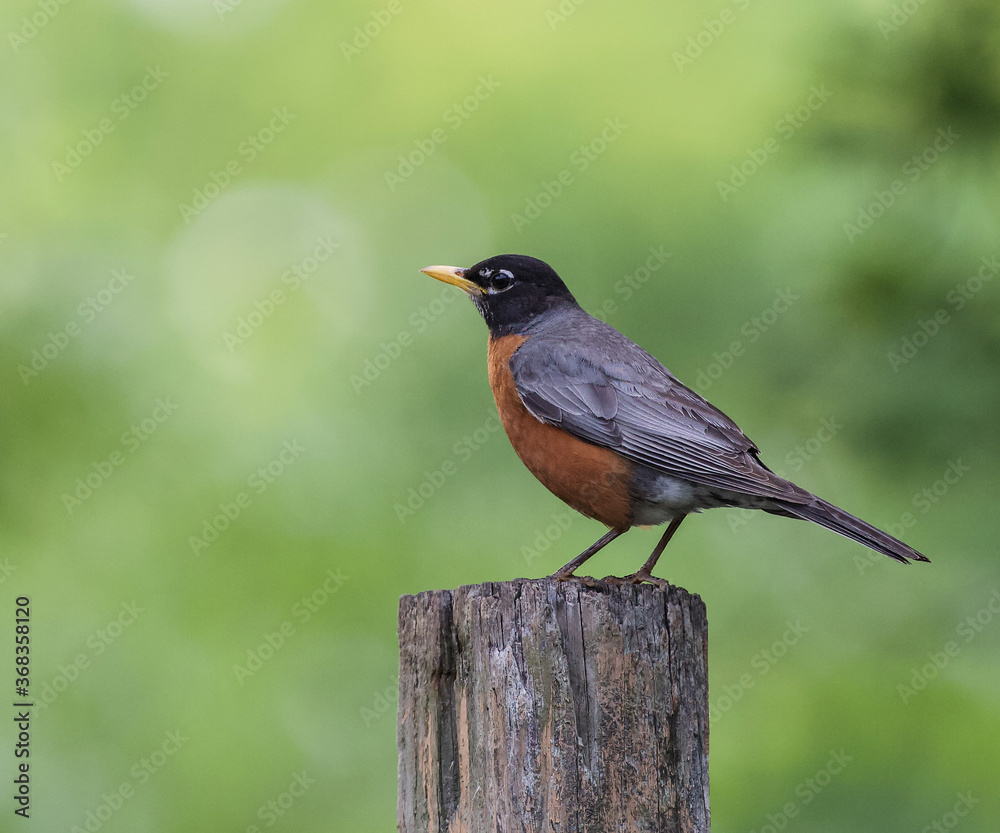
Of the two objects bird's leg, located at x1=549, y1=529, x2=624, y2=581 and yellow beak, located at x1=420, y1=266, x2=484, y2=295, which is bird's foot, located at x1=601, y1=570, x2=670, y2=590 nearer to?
bird's leg, located at x1=549, y1=529, x2=624, y2=581

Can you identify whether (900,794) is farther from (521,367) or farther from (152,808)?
(152,808)

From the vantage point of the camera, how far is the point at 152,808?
8039 millimetres

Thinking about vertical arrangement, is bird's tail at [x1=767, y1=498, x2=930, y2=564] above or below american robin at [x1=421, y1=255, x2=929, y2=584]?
above

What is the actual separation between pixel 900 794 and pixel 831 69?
440 cm

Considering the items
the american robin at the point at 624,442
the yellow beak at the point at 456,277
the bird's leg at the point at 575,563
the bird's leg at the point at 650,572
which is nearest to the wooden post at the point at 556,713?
the bird's leg at the point at 650,572

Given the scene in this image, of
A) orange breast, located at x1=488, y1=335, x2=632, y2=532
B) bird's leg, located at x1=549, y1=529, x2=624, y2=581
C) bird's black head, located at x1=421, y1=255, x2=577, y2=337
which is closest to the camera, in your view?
bird's leg, located at x1=549, y1=529, x2=624, y2=581

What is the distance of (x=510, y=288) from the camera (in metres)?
5.92

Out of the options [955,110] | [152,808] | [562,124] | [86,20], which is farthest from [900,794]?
[86,20]

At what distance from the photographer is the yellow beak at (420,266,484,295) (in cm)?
598

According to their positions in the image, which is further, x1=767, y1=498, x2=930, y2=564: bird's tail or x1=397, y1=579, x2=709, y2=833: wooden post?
x1=767, y1=498, x2=930, y2=564: bird's tail

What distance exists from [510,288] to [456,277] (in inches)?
12.9

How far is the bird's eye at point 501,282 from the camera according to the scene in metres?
5.91

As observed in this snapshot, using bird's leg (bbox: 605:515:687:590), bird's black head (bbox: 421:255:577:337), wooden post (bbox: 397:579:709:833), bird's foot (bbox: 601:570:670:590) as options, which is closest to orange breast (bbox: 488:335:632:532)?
bird's leg (bbox: 605:515:687:590)

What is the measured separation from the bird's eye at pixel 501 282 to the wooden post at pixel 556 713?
2.97m
